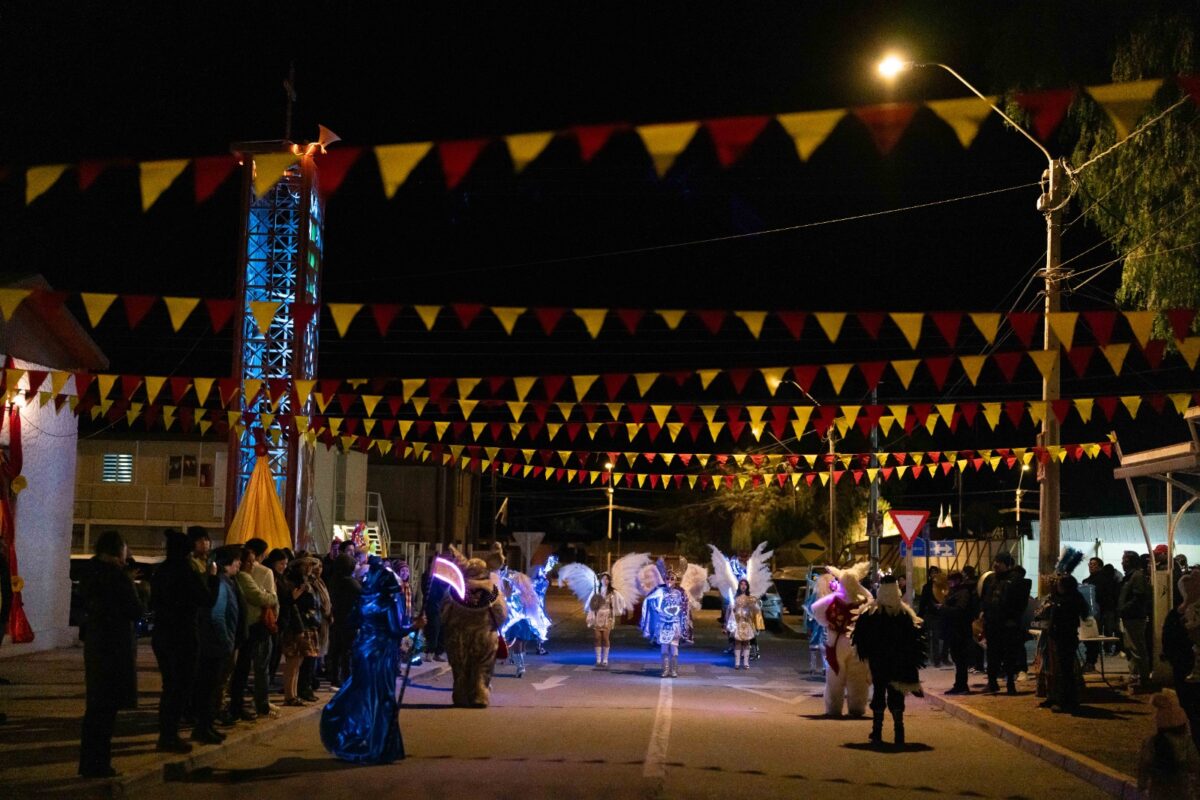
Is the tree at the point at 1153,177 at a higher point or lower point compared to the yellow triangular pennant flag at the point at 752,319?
higher

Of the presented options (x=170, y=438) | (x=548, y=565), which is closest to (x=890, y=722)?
(x=548, y=565)

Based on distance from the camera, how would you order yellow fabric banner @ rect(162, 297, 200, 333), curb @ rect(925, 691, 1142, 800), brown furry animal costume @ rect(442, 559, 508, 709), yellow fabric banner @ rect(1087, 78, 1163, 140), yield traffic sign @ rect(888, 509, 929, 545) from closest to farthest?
yellow fabric banner @ rect(1087, 78, 1163, 140) → curb @ rect(925, 691, 1142, 800) → yellow fabric banner @ rect(162, 297, 200, 333) → brown furry animal costume @ rect(442, 559, 508, 709) → yield traffic sign @ rect(888, 509, 929, 545)

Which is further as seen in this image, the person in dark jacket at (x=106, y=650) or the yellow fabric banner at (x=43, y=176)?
the yellow fabric banner at (x=43, y=176)

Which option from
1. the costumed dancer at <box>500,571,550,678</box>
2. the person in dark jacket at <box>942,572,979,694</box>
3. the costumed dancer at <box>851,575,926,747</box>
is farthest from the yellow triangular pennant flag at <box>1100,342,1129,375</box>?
the costumed dancer at <box>500,571,550,678</box>

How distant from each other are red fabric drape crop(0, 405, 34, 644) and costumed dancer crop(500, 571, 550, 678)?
762cm

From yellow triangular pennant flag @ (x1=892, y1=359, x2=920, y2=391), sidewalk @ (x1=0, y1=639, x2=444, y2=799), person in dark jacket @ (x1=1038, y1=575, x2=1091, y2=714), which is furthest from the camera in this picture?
yellow triangular pennant flag @ (x1=892, y1=359, x2=920, y2=391)

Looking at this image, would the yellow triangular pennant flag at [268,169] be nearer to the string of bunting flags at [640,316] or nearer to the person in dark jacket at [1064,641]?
the string of bunting flags at [640,316]

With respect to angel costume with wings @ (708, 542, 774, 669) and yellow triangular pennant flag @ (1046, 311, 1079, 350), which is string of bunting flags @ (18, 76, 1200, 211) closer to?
yellow triangular pennant flag @ (1046, 311, 1079, 350)

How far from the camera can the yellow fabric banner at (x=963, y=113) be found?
31.6 feet

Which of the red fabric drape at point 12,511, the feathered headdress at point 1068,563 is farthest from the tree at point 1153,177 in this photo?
the red fabric drape at point 12,511

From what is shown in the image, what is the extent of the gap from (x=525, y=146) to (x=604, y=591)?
1575 centimetres

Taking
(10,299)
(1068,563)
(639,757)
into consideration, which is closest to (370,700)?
(639,757)

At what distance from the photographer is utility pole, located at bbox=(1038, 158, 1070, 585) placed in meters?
17.4

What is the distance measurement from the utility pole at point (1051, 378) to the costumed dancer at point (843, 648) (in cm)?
334
